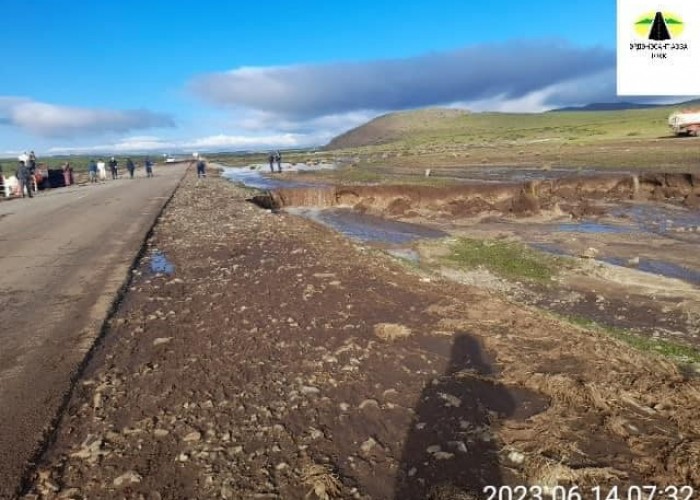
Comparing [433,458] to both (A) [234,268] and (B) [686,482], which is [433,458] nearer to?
(B) [686,482]

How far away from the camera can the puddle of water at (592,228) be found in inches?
760

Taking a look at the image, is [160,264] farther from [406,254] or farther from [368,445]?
[368,445]

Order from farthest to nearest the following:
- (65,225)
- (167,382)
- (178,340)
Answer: (65,225)
(178,340)
(167,382)

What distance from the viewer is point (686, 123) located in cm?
5394

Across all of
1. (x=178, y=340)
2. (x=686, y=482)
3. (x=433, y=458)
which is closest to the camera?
(x=686, y=482)

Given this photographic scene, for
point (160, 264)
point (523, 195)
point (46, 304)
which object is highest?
point (523, 195)

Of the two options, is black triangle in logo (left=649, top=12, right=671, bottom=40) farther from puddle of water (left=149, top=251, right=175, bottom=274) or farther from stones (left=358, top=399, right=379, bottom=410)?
stones (left=358, top=399, right=379, bottom=410)

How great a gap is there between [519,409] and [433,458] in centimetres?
145

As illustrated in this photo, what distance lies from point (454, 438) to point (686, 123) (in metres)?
65.0

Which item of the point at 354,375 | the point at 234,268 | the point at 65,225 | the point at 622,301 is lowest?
the point at 622,301

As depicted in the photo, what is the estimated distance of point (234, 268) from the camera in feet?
36.7

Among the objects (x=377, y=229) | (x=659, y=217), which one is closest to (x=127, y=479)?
(x=377, y=229)

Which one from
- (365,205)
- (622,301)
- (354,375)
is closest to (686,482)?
(354,375)

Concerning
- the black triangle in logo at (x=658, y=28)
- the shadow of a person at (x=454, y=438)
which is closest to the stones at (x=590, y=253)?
the shadow of a person at (x=454, y=438)
